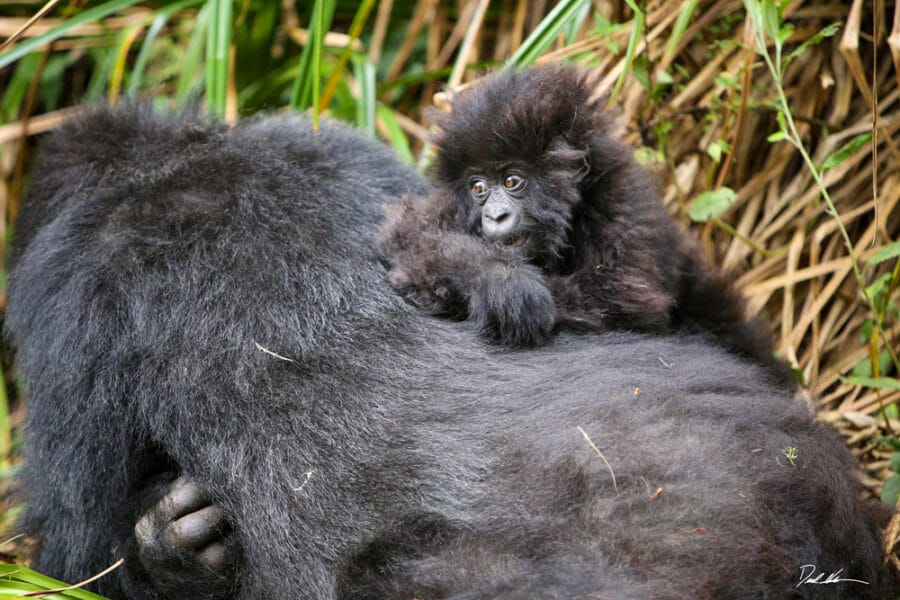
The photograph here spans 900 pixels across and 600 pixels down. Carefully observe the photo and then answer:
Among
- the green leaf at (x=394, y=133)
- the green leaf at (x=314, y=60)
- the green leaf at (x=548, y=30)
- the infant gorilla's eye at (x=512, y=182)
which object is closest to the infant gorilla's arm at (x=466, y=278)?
the infant gorilla's eye at (x=512, y=182)

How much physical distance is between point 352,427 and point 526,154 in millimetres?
821

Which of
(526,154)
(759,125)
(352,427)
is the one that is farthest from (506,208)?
(759,125)

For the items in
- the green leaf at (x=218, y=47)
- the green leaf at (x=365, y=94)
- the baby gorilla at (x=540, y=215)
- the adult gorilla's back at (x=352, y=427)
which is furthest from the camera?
the green leaf at (x=365, y=94)

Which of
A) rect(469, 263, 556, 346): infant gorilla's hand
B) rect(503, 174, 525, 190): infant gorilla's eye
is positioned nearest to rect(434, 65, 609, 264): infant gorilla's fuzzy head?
rect(503, 174, 525, 190): infant gorilla's eye

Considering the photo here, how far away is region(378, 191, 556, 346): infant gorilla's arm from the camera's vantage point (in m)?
2.13

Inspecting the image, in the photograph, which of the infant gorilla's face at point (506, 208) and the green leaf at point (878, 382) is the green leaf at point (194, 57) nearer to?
the infant gorilla's face at point (506, 208)

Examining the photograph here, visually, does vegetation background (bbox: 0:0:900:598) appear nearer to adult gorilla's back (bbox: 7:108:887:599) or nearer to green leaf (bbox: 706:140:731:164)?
green leaf (bbox: 706:140:731:164)

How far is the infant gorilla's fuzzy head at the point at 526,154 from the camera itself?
92.5 inches

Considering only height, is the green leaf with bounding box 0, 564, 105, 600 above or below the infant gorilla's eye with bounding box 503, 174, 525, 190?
below

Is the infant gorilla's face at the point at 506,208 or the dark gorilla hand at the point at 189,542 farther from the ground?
the infant gorilla's face at the point at 506,208

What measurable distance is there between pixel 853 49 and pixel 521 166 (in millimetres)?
1079

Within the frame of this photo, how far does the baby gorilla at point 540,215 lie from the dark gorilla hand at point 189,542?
64 centimetres

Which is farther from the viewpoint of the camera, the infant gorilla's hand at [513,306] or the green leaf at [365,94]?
the green leaf at [365,94]

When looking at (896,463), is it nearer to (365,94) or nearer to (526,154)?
(526,154)
